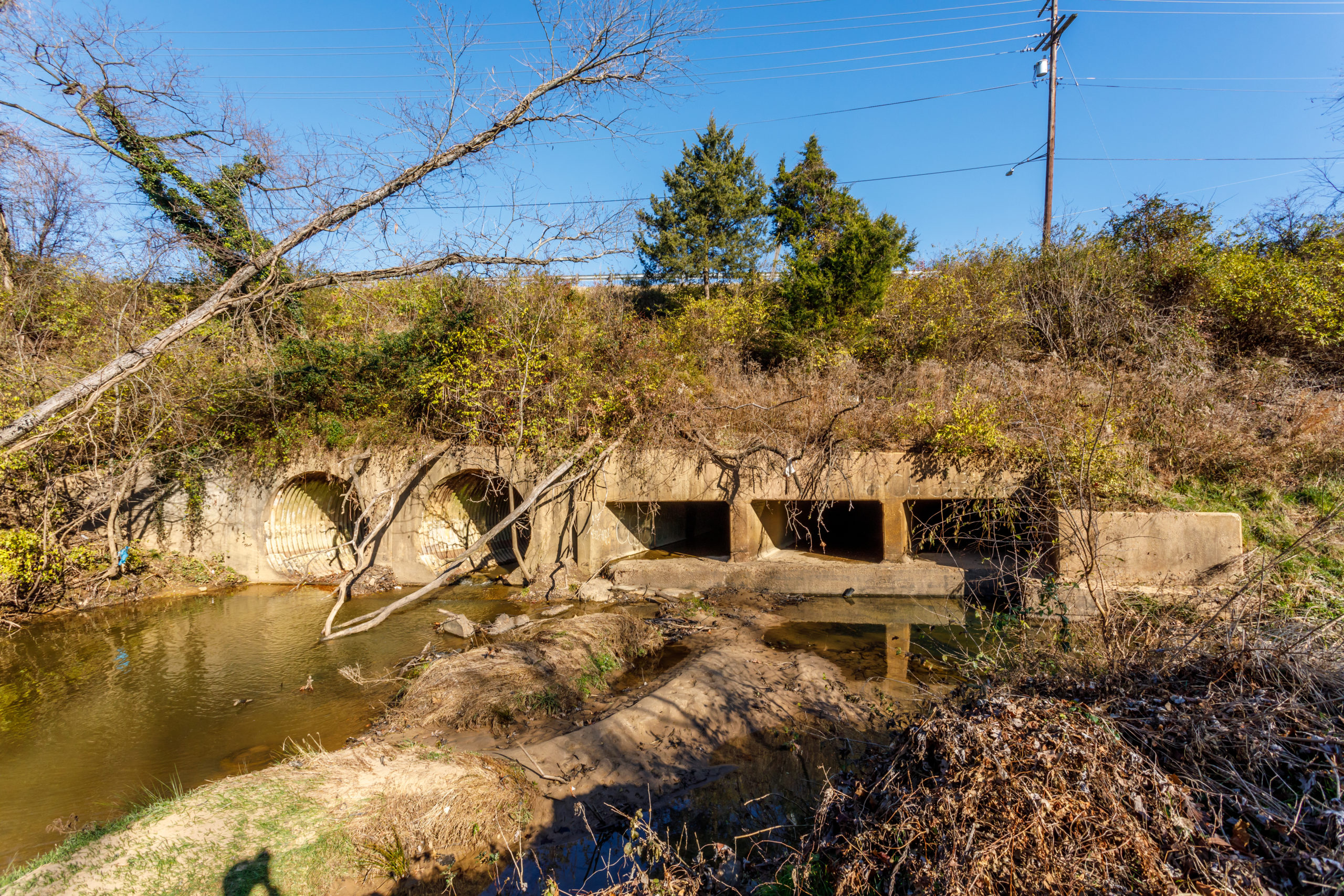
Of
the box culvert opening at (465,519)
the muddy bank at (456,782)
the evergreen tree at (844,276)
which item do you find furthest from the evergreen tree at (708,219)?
the muddy bank at (456,782)

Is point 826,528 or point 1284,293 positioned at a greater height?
point 1284,293

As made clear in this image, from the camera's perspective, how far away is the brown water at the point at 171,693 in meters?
5.36

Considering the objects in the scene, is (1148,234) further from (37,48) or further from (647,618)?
(37,48)

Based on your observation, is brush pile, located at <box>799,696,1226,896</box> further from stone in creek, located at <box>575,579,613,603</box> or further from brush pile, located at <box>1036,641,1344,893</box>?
stone in creek, located at <box>575,579,613,603</box>

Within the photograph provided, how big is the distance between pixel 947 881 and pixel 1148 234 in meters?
17.2

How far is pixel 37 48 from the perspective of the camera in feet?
21.6

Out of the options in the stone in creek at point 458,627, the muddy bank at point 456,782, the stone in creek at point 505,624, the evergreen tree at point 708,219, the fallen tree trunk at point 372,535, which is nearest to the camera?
the muddy bank at point 456,782

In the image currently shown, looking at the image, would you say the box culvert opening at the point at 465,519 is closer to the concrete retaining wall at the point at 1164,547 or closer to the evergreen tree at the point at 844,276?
the evergreen tree at the point at 844,276

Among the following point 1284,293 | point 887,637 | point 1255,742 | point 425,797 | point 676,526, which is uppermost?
point 1284,293

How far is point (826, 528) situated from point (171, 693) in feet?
35.6

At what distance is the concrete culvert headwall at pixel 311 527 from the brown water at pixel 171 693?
52.4 inches

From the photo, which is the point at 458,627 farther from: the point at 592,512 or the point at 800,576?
the point at 800,576

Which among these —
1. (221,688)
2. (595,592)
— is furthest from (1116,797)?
(221,688)

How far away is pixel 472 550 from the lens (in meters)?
10.4
